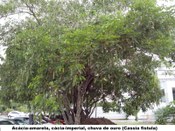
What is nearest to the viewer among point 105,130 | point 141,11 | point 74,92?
point 105,130

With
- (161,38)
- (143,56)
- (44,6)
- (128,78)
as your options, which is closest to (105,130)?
(161,38)

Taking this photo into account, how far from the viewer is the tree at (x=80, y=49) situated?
6882mm

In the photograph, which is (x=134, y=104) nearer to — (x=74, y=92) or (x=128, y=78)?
(x=128, y=78)

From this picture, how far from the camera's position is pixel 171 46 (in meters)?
7.35

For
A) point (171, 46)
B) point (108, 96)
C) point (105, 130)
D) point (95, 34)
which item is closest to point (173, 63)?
point (171, 46)

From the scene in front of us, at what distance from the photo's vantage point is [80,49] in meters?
6.89

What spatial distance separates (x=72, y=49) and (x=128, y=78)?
330cm

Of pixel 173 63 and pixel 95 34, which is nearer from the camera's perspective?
pixel 95 34

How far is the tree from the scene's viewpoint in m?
6.88

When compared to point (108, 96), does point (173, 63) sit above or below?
above

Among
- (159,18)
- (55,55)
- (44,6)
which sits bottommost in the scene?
(55,55)

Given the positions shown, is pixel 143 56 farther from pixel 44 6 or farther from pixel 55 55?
pixel 44 6

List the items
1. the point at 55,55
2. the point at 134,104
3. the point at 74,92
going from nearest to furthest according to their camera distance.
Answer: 1. the point at 55,55
2. the point at 74,92
3. the point at 134,104

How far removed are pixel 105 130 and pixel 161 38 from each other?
3.36m
